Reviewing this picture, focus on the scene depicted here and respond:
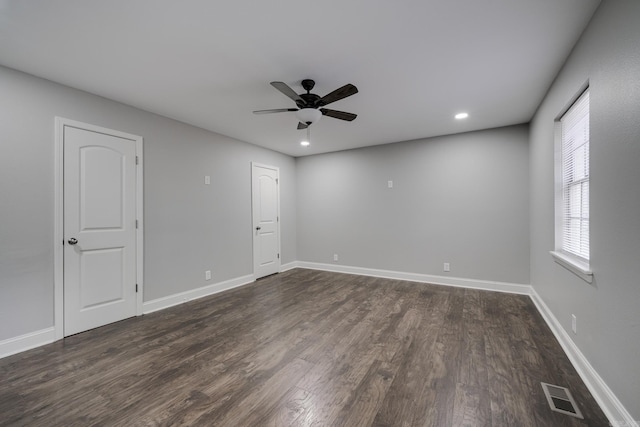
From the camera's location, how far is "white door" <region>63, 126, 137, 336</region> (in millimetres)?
2740

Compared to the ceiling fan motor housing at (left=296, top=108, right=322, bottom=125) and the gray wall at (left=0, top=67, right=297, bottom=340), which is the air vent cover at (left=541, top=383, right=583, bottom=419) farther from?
the gray wall at (left=0, top=67, right=297, bottom=340)

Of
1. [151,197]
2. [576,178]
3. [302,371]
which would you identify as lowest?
[302,371]

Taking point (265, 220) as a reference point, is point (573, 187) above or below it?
above

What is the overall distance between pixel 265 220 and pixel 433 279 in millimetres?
3274

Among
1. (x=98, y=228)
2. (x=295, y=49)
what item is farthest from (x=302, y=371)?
(x=98, y=228)

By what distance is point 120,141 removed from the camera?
3131 millimetres

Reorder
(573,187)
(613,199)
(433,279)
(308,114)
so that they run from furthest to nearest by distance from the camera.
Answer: (433,279), (308,114), (573,187), (613,199)

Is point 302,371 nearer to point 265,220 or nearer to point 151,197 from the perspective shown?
point 151,197

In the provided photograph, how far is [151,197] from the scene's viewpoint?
11.3 feet

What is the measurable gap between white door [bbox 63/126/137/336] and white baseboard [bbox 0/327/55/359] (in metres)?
0.14

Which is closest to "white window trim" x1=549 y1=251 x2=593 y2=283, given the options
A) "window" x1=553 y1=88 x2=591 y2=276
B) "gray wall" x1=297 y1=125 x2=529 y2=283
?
"window" x1=553 y1=88 x2=591 y2=276

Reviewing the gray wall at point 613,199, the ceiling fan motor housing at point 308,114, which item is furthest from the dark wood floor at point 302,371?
the ceiling fan motor housing at point 308,114

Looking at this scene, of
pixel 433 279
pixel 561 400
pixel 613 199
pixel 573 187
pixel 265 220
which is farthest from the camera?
pixel 265 220

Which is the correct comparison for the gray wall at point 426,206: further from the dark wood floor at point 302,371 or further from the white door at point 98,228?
the white door at point 98,228
